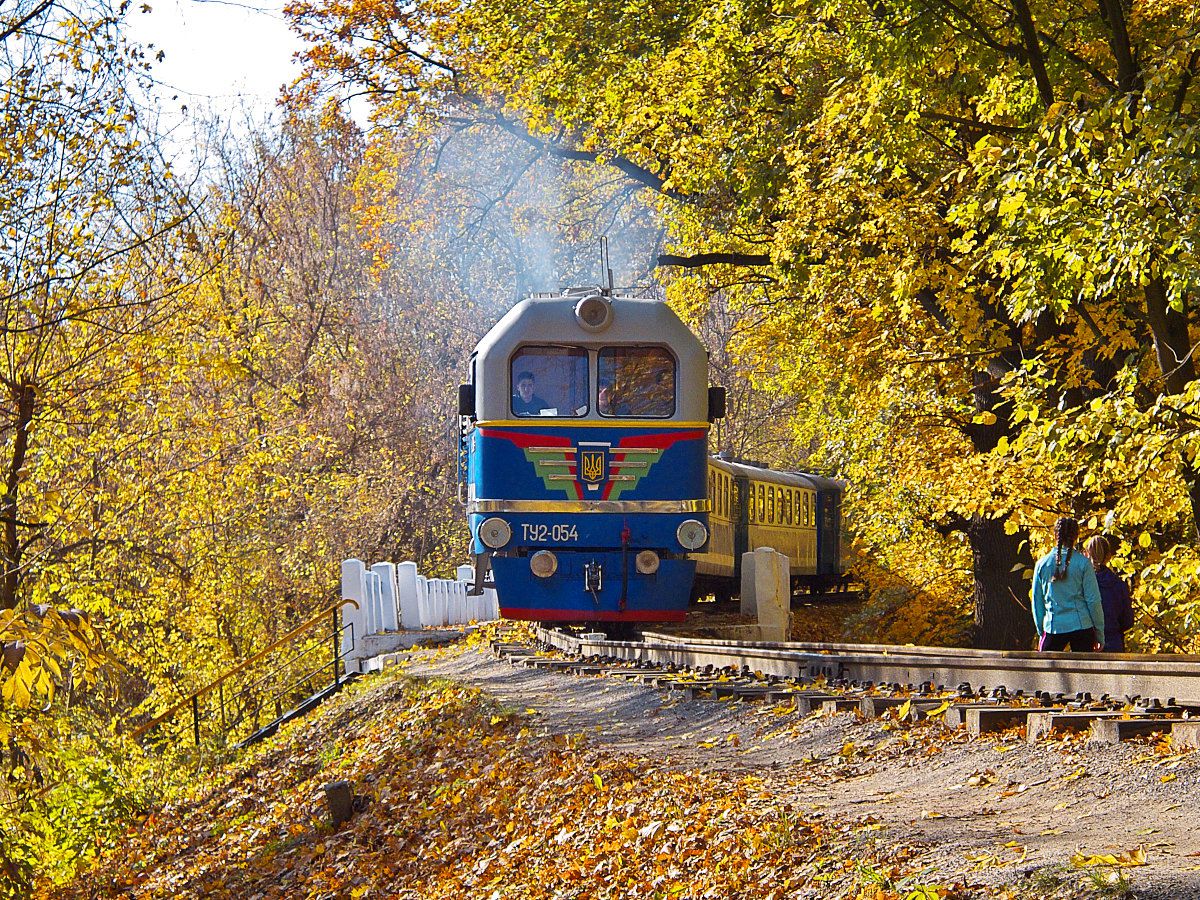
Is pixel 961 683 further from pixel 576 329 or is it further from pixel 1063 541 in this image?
pixel 576 329

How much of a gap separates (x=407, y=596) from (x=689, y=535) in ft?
26.5

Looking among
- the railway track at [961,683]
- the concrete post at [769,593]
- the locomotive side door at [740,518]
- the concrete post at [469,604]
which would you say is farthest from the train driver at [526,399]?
the concrete post at [469,604]

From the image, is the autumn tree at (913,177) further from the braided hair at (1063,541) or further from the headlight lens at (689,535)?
the headlight lens at (689,535)

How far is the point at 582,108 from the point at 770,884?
56.0ft

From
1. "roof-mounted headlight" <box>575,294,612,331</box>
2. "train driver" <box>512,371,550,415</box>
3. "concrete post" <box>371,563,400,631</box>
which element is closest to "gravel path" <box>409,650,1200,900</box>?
"train driver" <box>512,371,550,415</box>

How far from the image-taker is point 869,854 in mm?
5543

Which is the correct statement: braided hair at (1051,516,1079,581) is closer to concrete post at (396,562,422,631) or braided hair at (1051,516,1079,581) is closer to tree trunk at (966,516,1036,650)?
tree trunk at (966,516,1036,650)

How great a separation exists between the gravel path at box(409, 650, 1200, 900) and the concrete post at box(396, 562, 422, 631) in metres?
12.5

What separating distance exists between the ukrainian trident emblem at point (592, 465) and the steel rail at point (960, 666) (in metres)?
2.34

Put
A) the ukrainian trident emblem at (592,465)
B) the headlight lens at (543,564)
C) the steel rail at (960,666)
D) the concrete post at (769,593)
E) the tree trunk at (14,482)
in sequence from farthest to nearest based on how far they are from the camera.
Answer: the concrete post at (769,593) < the ukrainian trident emblem at (592,465) < the headlight lens at (543,564) < the tree trunk at (14,482) < the steel rail at (960,666)

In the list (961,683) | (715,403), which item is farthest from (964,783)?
(715,403)

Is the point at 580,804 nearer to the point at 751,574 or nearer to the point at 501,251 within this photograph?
the point at 751,574

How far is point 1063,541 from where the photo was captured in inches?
391

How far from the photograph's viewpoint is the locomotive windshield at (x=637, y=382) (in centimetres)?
1720
